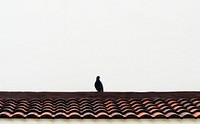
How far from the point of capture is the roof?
611 centimetres

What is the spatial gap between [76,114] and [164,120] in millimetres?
1278

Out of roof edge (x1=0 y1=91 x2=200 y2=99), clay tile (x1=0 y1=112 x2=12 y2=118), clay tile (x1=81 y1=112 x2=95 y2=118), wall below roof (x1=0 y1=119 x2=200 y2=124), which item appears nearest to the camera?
wall below roof (x1=0 y1=119 x2=200 y2=124)

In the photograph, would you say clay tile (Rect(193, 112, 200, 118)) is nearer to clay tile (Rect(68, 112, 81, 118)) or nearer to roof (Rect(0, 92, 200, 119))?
roof (Rect(0, 92, 200, 119))

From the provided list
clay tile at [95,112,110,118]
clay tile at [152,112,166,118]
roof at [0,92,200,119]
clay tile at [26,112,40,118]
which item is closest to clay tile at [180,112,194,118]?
roof at [0,92,200,119]

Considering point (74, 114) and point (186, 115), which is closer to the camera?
point (186, 115)

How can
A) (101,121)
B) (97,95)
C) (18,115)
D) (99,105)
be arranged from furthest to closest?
(97,95)
(99,105)
(18,115)
(101,121)

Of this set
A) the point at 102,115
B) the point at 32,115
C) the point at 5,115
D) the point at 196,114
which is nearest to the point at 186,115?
the point at 196,114

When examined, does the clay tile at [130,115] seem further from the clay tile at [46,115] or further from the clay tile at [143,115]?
the clay tile at [46,115]

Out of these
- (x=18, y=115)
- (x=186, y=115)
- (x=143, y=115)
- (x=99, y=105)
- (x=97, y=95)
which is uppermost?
(x=97, y=95)

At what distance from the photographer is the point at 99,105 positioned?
707 centimetres

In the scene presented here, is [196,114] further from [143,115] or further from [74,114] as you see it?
[74,114]

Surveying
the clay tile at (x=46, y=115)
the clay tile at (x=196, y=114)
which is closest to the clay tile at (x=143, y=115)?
the clay tile at (x=196, y=114)

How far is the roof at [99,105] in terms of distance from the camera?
6.11 m

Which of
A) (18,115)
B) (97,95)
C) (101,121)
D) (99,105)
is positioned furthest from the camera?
(97,95)
